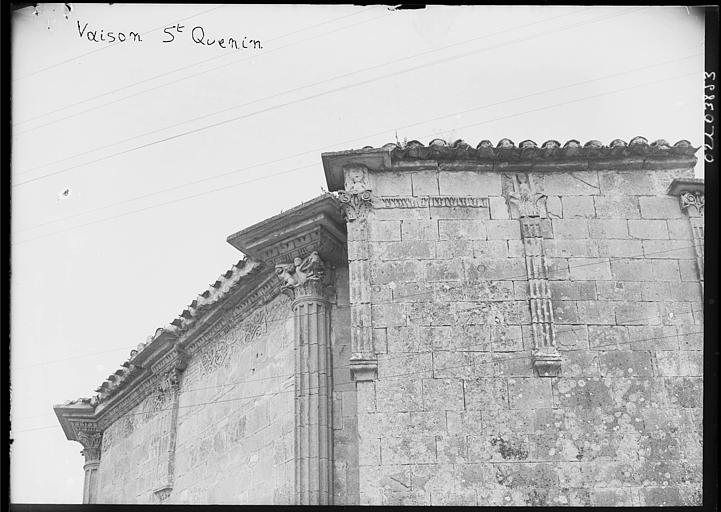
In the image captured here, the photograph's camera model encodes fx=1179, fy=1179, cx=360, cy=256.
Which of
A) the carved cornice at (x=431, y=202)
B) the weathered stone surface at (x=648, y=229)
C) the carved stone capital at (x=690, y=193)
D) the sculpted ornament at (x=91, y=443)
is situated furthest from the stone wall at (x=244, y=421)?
the carved stone capital at (x=690, y=193)

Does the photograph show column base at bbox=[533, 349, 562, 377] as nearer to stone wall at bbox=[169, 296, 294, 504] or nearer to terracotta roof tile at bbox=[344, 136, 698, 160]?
terracotta roof tile at bbox=[344, 136, 698, 160]

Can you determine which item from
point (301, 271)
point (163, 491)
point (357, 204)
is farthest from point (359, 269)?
point (163, 491)

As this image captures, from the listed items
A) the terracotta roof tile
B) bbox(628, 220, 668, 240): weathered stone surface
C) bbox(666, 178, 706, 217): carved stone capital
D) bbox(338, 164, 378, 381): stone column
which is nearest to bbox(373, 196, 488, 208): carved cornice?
bbox(338, 164, 378, 381): stone column

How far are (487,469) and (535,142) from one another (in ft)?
9.87

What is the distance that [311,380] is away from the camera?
10391mm

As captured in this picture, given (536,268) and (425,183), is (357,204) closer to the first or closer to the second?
Answer: (425,183)

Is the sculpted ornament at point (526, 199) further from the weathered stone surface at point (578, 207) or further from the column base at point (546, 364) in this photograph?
the column base at point (546, 364)

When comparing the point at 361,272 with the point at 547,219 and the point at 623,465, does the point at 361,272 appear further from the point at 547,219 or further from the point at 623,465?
the point at 623,465

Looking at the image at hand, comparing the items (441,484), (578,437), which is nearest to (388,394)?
(441,484)

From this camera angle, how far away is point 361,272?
1027cm

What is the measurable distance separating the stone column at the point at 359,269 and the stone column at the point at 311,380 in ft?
1.58

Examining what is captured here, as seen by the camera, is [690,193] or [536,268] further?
[690,193]

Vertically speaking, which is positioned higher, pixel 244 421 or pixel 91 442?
pixel 244 421

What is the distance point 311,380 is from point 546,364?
2.06 metres
